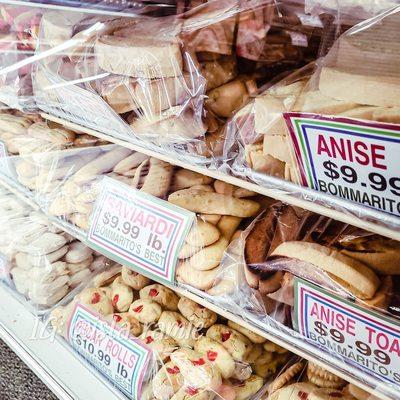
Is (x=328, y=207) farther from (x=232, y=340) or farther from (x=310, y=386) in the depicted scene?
(x=232, y=340)

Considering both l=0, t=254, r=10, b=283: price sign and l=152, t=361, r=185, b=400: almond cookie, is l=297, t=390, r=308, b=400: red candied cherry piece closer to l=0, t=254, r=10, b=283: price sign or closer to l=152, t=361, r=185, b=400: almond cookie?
l=152, t=361, r=185, b=400: almond cookie

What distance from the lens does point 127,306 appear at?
1.54m

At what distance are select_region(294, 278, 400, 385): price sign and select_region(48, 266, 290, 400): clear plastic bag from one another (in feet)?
1.07

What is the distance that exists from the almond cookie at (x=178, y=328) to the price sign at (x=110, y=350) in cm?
8

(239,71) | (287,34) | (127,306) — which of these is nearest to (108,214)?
(127,306)

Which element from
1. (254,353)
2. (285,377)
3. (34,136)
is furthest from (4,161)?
(285,377)

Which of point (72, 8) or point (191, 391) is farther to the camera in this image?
point (72, 8)

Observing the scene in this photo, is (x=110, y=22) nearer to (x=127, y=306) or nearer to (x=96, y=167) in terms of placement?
(x=96, y=167)

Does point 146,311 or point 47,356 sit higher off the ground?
point 146,311

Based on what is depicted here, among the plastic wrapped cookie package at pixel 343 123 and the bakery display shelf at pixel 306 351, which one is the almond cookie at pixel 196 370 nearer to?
the bakery display shelf at pixel 306 351

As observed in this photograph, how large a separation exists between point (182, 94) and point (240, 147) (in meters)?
0.20

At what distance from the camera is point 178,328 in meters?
1.43

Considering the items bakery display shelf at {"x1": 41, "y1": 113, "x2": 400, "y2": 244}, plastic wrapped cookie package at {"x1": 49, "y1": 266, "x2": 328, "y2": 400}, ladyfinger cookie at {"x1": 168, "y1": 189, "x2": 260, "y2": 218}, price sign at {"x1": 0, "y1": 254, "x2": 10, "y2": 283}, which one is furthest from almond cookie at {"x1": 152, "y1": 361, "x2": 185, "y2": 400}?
price sign at {"x1": 0, "y1": 254, "x2": 10, "y2": 283}

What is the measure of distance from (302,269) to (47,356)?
101 cm
